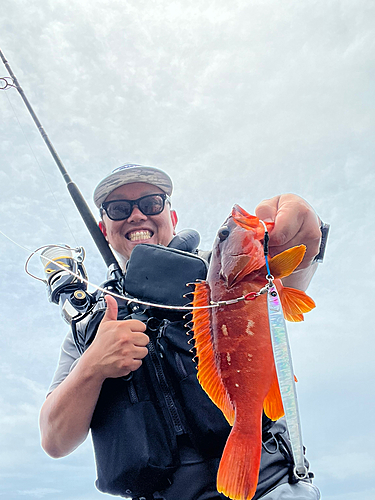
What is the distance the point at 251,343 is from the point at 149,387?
1.06m

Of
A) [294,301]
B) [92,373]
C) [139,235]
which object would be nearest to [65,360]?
[92,373]

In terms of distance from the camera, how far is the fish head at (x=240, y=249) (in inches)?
75.2

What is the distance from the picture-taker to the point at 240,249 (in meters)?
1.93

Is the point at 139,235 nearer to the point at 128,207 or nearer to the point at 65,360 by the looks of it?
the point at 128,207

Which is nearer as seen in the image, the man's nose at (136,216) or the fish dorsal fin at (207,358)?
the fish dorsal fin at (207,358)

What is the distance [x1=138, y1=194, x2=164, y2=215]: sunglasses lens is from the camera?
3.69m

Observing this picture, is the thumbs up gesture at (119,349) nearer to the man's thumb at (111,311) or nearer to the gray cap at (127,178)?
the man's thumb at (111,311)

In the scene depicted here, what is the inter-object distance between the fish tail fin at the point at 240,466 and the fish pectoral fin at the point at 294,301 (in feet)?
2.03

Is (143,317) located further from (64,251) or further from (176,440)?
(64,251)

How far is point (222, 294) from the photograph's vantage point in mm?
1958

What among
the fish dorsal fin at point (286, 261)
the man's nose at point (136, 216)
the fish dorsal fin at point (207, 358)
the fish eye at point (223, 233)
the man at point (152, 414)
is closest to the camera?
the fish dorsal fin at point (286, 261)

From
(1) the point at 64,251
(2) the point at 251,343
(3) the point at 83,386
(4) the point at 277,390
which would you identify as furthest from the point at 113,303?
(1) the point at 64,251

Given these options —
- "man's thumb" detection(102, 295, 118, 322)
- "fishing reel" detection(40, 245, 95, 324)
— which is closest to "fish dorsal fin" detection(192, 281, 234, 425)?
"man's thumb" detection(102, 295, 118, 322)

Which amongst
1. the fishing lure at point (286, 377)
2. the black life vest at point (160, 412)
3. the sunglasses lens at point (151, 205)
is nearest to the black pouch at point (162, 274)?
the black life vest at point (160, 412)
